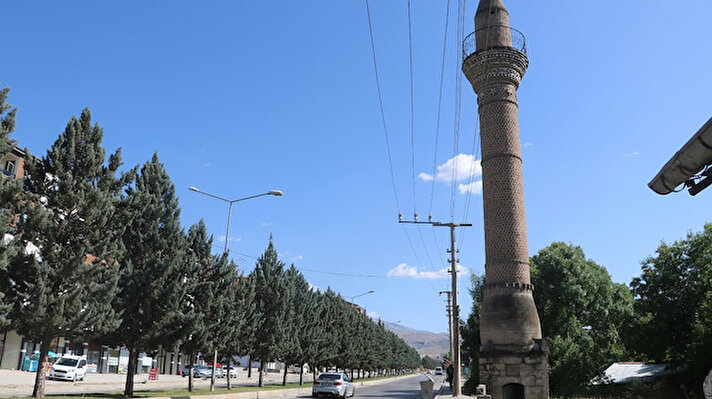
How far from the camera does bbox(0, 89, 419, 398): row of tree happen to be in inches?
675

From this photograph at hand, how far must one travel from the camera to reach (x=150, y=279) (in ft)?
72.9

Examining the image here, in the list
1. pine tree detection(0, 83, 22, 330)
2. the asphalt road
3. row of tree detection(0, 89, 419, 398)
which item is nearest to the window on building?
row of tree detection(0, 89, 419, 398)

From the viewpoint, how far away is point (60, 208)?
60.5 ft

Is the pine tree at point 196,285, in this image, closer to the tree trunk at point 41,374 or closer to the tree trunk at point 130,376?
the tree trunk at point 130,376

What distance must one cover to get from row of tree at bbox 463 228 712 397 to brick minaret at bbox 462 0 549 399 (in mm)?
6971

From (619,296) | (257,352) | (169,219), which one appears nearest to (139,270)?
(169,219)

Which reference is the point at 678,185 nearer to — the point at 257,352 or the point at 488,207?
the point at 488,207

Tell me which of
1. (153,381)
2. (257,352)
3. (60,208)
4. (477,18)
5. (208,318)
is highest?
(477,18)

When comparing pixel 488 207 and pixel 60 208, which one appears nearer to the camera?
pixel 60 208

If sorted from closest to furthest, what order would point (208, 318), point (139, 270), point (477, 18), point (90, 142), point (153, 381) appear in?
1. point (90, 142)
2. point (139, 270)
3. point (208, 318)
4. point (477, 18)
5. point (153, 381)

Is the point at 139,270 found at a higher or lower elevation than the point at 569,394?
higher

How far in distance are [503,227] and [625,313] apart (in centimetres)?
1308

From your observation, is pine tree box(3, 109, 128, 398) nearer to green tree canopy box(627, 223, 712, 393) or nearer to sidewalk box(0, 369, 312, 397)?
sidewalk box(0, 369, 312, 397)

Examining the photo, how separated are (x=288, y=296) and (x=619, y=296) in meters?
23.7
